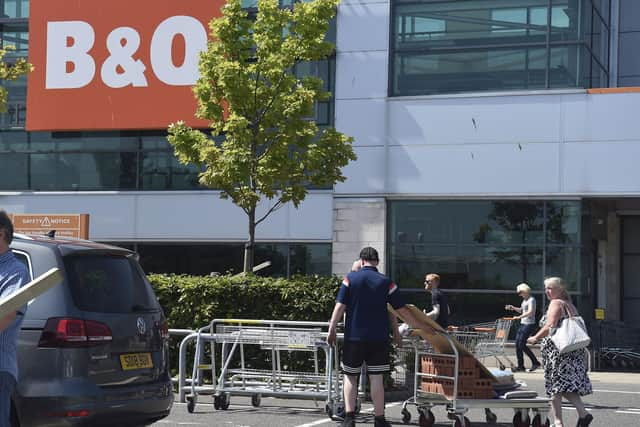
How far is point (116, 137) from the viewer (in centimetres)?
2611

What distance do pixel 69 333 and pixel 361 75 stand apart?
Result: 17.1m

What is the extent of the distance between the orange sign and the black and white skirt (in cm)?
1300

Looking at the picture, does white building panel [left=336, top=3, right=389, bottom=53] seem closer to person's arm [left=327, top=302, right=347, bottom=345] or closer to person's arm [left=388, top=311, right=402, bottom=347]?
person's arm [left=388, top=311, right=402, bottom=347]

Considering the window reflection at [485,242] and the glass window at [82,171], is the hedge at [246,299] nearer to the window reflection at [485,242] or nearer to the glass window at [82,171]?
the window reflection at [485,242]

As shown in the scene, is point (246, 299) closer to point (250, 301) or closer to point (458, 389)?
point (250, 301)

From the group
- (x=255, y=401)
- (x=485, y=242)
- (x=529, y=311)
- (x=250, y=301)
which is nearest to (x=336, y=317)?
(x=255, y=401)

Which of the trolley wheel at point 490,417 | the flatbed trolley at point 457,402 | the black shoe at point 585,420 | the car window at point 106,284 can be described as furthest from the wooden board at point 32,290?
the trolley wheel at point 490,417

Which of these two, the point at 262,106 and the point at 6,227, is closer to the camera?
the point at 6,227

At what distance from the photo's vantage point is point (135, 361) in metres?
8.45

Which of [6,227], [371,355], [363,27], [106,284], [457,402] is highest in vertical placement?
[363,27]

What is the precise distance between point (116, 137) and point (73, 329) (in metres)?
18.6

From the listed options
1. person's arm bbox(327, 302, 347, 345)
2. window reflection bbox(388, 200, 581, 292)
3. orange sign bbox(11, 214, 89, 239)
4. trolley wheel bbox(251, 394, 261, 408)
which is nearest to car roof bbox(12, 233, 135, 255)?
person's arm bbox(327, 302, 347, 345)

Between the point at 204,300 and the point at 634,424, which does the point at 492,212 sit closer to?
the point at 204,300

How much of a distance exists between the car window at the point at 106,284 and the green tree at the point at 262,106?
992 cm
